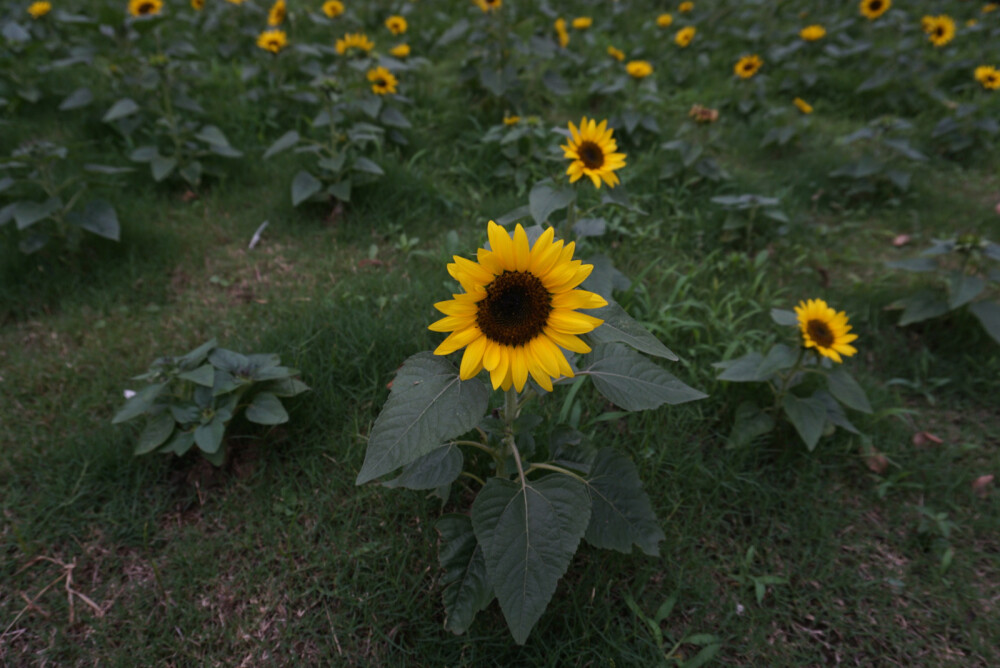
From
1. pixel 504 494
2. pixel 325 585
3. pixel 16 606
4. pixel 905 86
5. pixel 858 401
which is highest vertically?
pixel 905 86

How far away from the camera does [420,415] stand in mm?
1312

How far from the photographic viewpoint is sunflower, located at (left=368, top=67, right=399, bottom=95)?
152 inches

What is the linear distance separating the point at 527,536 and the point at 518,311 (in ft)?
1.91

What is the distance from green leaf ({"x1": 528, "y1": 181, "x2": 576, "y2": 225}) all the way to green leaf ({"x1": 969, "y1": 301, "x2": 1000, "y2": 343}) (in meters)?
2.26

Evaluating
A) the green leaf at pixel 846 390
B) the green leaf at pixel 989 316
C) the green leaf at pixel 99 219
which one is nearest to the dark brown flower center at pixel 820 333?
the green leaf at pixel 846 390

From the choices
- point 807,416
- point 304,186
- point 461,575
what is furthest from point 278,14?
point 807,416

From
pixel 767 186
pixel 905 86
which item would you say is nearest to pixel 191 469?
pixel 767 186

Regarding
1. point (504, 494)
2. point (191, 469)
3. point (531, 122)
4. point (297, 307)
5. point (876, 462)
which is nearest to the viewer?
point (504, 494)

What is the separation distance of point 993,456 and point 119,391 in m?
3.89

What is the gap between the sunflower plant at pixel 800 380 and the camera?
220 cm

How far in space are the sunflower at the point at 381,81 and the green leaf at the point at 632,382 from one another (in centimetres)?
303

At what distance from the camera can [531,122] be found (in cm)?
360

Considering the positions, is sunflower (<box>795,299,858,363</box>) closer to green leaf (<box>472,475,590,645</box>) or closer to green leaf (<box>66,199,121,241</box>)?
green leaf (<box>472,475,590,645</box>)

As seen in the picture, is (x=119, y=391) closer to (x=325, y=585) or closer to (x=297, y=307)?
(x=297, y=307)
